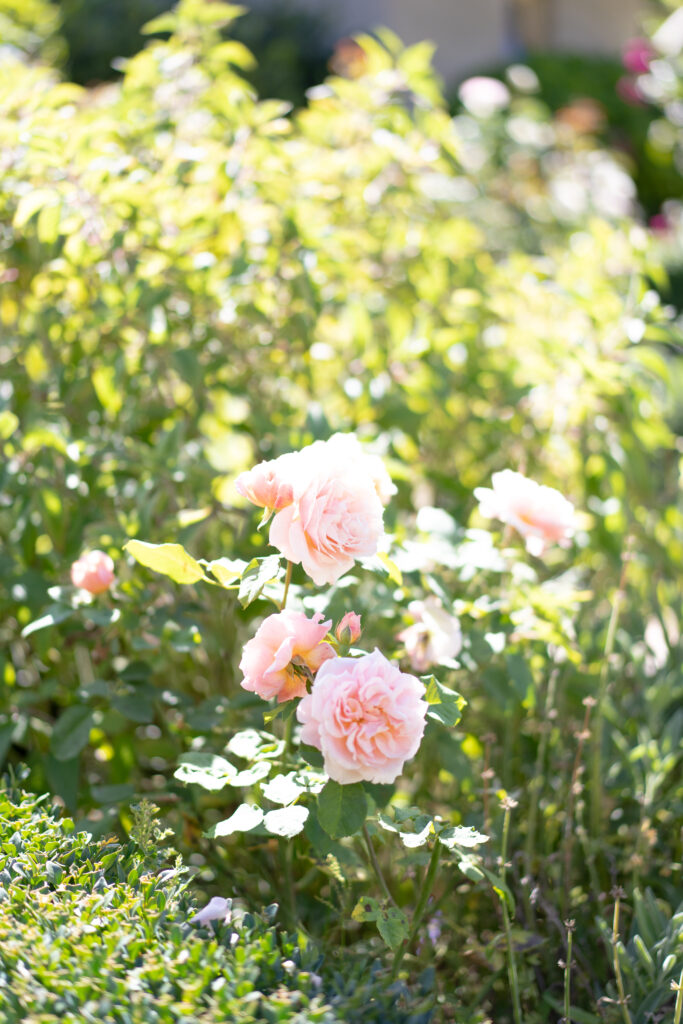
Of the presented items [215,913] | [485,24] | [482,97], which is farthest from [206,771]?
[485,24]

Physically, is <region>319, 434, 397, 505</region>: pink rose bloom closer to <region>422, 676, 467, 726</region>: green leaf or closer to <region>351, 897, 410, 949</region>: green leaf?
<region>422, 676, 467, 726</region>: green leaf

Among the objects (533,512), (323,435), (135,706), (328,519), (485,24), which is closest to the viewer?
(328,519)

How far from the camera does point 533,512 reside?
1478 mm

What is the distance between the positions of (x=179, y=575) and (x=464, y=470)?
132 cm

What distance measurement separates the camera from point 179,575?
1.27 meters

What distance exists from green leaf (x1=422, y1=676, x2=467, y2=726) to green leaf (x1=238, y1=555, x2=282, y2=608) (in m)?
0.25

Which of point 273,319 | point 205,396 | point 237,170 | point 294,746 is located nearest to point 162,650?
point 294,746

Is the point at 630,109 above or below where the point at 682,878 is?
below

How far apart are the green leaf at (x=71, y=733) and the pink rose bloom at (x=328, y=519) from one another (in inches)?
25.6

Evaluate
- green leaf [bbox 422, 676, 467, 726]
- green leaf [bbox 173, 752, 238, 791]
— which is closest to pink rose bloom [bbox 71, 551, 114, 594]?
green leaf [bbox 173, 752, 238, 791]

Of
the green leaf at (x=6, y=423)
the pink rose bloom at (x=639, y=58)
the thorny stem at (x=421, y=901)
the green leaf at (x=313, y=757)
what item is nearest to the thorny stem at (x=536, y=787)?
the thorny stem at (x=421, y=901)

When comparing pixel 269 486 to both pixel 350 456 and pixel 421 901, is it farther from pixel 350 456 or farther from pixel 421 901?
pixel 421 901

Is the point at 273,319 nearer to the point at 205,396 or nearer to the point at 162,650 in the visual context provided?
the point at 205,396

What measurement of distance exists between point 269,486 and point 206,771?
0.41 m
